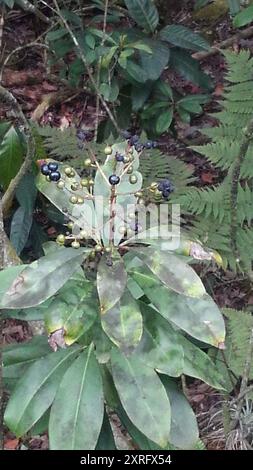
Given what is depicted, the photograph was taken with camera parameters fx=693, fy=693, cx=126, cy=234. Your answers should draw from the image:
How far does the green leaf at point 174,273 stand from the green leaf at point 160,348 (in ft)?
0.57

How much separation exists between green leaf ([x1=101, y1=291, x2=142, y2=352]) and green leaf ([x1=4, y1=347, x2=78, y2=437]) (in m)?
0.27

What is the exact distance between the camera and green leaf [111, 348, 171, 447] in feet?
4.86

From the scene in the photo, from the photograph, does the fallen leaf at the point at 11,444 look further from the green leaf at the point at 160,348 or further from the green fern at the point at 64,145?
the green leaf at the point at 160,348

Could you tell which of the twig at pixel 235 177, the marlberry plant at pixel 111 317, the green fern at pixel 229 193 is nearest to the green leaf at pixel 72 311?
the marlberry plant at pixel 111 317

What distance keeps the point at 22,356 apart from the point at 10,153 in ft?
4.21

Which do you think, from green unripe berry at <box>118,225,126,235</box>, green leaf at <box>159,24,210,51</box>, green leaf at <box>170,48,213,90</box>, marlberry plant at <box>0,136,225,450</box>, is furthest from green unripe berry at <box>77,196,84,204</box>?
green leaf at <box>170,48,213,90</box>

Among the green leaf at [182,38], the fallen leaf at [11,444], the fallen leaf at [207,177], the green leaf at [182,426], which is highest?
the green leaf at [182,38]

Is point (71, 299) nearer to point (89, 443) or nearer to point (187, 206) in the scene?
point (89, 443)

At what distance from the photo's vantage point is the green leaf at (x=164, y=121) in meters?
3.26

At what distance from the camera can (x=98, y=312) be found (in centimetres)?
151

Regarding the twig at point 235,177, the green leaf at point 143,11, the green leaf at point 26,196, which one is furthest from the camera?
the green leaf at point 143,11
